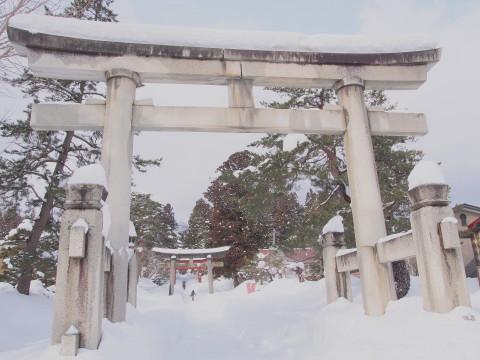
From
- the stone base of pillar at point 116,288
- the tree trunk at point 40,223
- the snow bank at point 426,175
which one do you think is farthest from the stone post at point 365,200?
the tree trunk at point 40,223

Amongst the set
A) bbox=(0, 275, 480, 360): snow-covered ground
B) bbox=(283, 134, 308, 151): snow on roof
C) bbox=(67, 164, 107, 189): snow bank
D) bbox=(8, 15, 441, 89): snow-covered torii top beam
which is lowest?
bbox=(0, 275, 480, 360): snow-covered ground

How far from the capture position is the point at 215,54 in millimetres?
6887

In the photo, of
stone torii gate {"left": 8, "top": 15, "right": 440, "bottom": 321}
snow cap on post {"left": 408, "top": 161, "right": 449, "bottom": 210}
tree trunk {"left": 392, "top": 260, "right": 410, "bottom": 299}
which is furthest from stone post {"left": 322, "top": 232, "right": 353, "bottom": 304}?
snow cap on post {"left": 408, "top": 161, "right": 449, "bottom": 210}

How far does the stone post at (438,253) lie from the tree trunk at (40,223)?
38.2 ft

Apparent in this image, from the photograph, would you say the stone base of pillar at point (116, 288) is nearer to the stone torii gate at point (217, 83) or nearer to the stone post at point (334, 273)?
the stone torii gate at point (217, 83)

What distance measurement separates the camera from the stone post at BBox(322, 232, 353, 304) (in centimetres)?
778

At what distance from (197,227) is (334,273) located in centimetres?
3771

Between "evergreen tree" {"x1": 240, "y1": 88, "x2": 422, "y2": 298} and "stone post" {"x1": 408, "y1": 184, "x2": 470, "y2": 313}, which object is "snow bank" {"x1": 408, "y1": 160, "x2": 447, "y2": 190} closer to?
"stone post" {"x1": 408, "y1": 184, "x2": 470, "y2": 313}

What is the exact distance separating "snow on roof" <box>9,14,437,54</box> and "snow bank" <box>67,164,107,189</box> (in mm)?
3132

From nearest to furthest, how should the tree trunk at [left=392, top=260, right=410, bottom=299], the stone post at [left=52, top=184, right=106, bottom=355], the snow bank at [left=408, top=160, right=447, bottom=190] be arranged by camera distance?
the stone post at [left=52, top=184, right=106, bottom=355] → the snow bank at [left=408, top=160, right=447, bottom=190] → the tree trunk at [left=392, top=260, right=410, bottom=299]

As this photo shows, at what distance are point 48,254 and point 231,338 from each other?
8.08 metres

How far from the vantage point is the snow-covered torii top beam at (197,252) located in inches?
1081

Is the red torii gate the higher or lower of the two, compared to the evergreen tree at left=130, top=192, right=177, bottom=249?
lower

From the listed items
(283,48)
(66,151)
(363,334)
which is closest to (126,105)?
(283,48)
